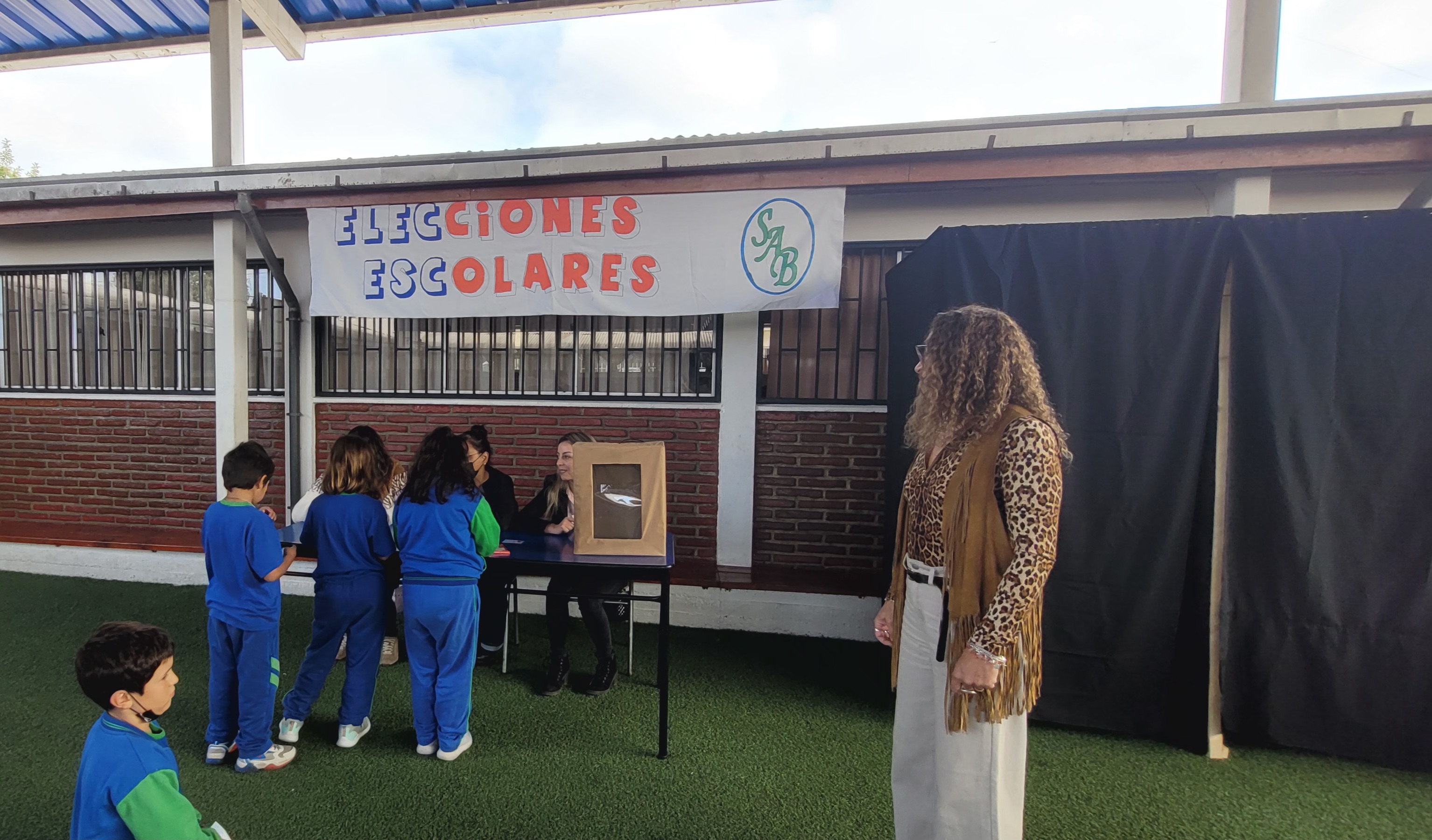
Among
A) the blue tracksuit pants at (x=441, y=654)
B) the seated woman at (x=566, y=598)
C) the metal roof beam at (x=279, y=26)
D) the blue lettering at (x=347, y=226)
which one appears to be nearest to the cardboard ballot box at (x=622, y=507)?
the seated woman at (x=566, y=598)

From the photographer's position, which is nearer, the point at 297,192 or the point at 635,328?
the point at 297,192

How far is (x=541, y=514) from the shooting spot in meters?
4.17

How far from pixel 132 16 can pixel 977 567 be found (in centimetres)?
959

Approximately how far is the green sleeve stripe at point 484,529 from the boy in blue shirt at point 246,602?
2.67 ft

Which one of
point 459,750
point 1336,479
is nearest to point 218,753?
point 459,750

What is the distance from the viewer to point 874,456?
4992mm

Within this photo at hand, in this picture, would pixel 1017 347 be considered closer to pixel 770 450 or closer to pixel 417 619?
pixel 417 619

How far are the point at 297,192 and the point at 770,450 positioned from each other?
4257 mm

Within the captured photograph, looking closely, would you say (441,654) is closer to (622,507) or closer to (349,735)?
(349,735)

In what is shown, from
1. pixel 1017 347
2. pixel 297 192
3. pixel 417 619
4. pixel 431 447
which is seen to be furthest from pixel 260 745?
pixel 297 192

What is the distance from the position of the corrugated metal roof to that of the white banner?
3196mm

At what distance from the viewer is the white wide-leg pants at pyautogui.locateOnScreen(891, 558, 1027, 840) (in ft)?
5.85

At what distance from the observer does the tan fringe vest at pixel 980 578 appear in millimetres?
1737

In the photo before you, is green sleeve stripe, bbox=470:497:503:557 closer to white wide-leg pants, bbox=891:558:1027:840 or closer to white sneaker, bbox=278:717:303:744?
white sneaker, bbox=278:717:303:744
